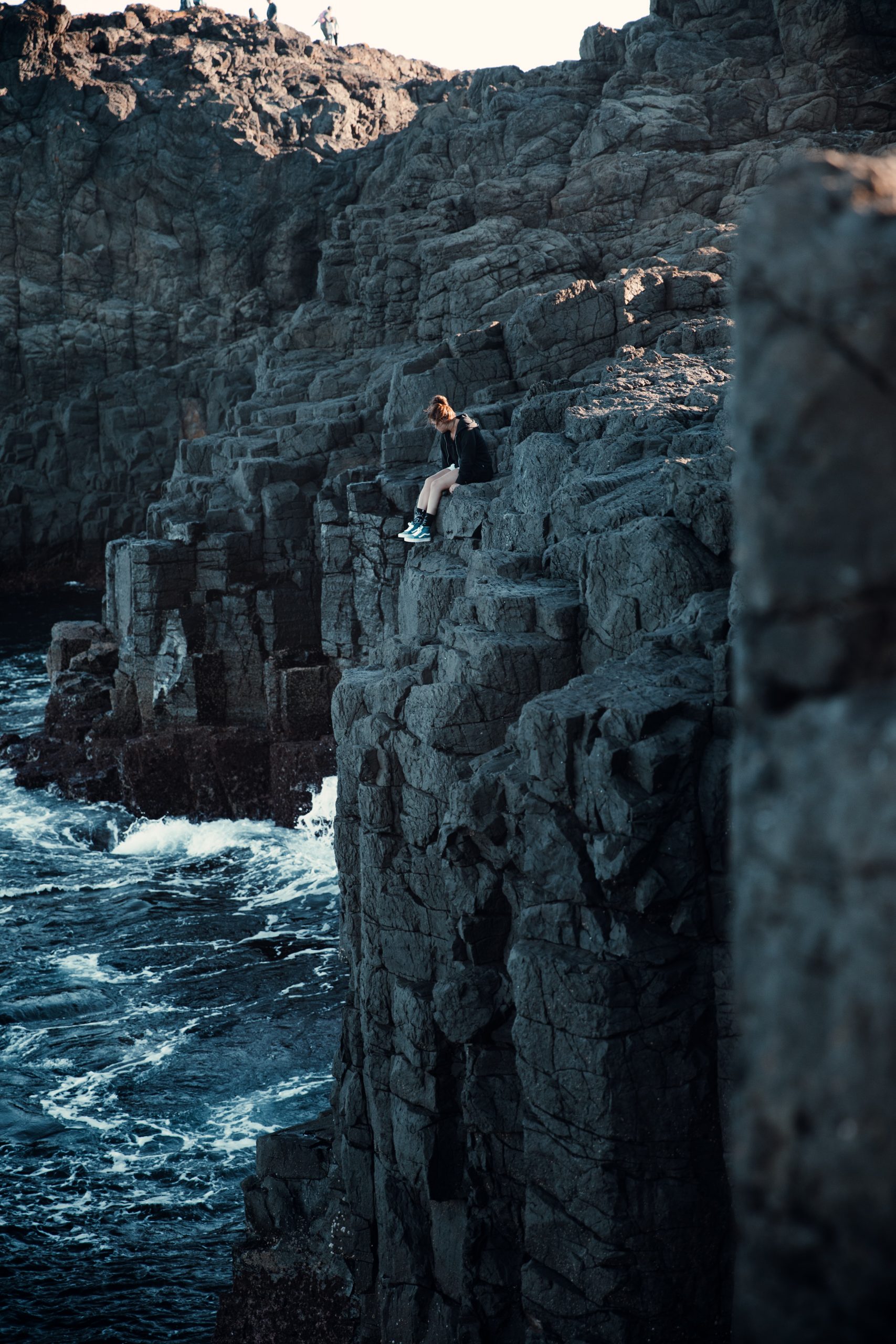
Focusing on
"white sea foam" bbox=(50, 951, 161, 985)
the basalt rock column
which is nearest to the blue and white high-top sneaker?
"white sea foam" bbox=(50, 951, 161, 985)

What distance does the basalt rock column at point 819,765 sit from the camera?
2.45 meters

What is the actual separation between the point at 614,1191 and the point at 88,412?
59.2 metres

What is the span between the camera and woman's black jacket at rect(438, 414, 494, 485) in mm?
16391

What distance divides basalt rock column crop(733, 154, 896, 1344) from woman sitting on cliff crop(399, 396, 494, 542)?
539 inches

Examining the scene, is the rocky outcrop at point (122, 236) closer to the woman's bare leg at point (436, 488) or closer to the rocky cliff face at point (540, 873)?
the rocky cliff face at point (540, 873)

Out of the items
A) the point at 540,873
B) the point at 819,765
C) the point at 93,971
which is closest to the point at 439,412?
the point at 540,873

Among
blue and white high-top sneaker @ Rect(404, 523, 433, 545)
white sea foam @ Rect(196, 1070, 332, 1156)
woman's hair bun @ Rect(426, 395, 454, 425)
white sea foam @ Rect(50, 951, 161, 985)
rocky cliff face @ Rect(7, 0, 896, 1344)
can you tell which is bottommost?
white sea foam @ Rect(196, 1070, 332, 1156)

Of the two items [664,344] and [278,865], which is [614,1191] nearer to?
[664,344]

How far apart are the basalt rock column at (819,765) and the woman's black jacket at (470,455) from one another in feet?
45.0

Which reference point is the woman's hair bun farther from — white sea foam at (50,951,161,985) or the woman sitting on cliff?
white sea foam at (50,951,161,985)

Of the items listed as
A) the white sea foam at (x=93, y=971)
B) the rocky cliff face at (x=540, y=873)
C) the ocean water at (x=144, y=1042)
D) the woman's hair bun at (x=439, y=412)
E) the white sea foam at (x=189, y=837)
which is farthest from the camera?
the white sea foam at (x=189, y=837)

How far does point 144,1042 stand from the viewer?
18984 millimetres

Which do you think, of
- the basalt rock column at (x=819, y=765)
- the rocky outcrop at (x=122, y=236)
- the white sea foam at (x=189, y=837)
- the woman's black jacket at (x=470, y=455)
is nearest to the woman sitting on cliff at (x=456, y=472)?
the woman's black jacket at (x=470, y=455)

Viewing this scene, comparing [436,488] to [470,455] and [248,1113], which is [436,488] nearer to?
[470,455]
